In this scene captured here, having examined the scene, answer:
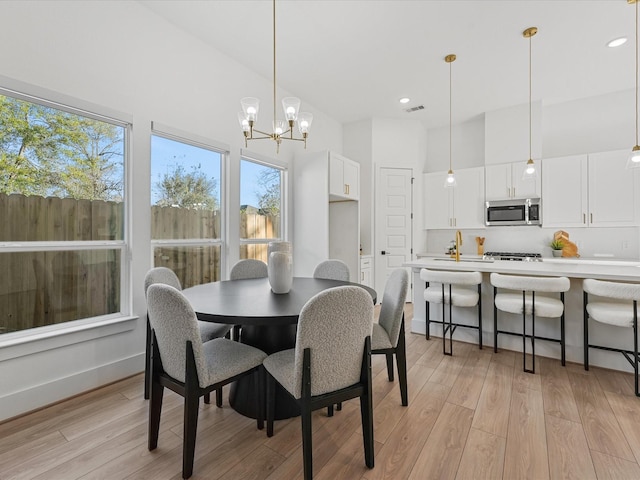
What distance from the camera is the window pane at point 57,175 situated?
2.03 metres

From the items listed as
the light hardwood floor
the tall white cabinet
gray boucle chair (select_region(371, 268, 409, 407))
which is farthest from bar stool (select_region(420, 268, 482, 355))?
the tall white cabinet

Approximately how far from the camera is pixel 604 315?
2.32 m

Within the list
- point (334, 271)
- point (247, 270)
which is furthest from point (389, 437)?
point (247, 270)

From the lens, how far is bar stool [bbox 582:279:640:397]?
2.20m

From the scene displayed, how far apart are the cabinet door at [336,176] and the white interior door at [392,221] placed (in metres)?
1.12

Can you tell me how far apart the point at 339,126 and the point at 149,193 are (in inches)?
148

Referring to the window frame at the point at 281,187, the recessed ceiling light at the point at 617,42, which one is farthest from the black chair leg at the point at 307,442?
the recessed ceiling light at the point at 617,42

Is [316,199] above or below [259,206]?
above

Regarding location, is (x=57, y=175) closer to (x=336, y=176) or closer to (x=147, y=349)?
(x=147, y=349)

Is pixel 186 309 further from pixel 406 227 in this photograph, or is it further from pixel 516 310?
pixel 406 227

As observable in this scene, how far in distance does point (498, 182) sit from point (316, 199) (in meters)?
3.07

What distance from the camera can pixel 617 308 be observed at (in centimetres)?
236

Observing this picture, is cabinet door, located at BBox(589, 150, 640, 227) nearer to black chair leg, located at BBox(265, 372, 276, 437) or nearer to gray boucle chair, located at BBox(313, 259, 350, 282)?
gray boucle chair, located at BBox(313, 259, 350, 282)

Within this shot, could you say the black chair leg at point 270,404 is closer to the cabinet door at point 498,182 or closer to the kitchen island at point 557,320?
the kitchen island at point 557,320
